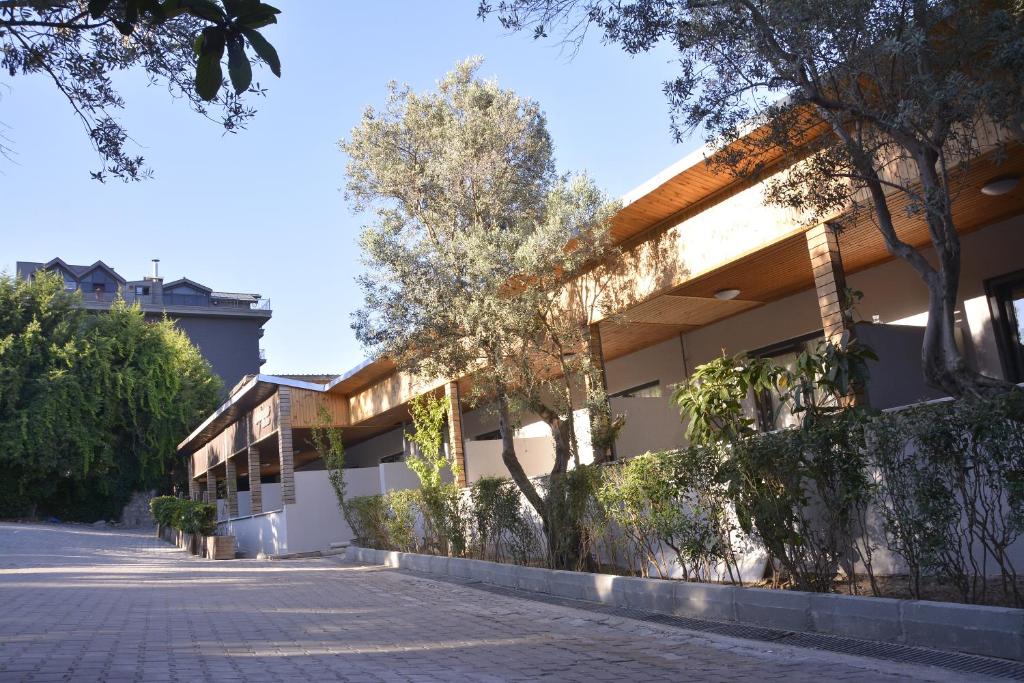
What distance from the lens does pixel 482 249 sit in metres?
11.8

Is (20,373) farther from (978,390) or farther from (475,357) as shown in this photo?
(978,390)

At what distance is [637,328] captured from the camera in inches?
627

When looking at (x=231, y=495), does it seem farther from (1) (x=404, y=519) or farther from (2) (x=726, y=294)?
(2) (x=726, y=294)

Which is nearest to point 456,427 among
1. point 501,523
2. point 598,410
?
point 501,523

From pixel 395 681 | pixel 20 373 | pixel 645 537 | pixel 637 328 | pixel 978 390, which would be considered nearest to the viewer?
pixel 395 681

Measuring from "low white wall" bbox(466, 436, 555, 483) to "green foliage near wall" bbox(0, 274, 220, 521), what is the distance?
19.8 m

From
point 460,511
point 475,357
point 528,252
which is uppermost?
point 528,252

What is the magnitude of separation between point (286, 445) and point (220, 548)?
2944 mm

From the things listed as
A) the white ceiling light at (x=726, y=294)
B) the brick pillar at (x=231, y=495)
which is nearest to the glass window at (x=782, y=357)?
the white ceiling light at (x=726, y=294)

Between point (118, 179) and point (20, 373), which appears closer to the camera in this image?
point (118, 179)

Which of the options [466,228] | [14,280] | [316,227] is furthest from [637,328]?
[14,280]

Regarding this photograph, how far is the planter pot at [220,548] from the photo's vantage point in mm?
20922

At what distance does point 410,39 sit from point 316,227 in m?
6.74

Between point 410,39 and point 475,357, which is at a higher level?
point 410,39
